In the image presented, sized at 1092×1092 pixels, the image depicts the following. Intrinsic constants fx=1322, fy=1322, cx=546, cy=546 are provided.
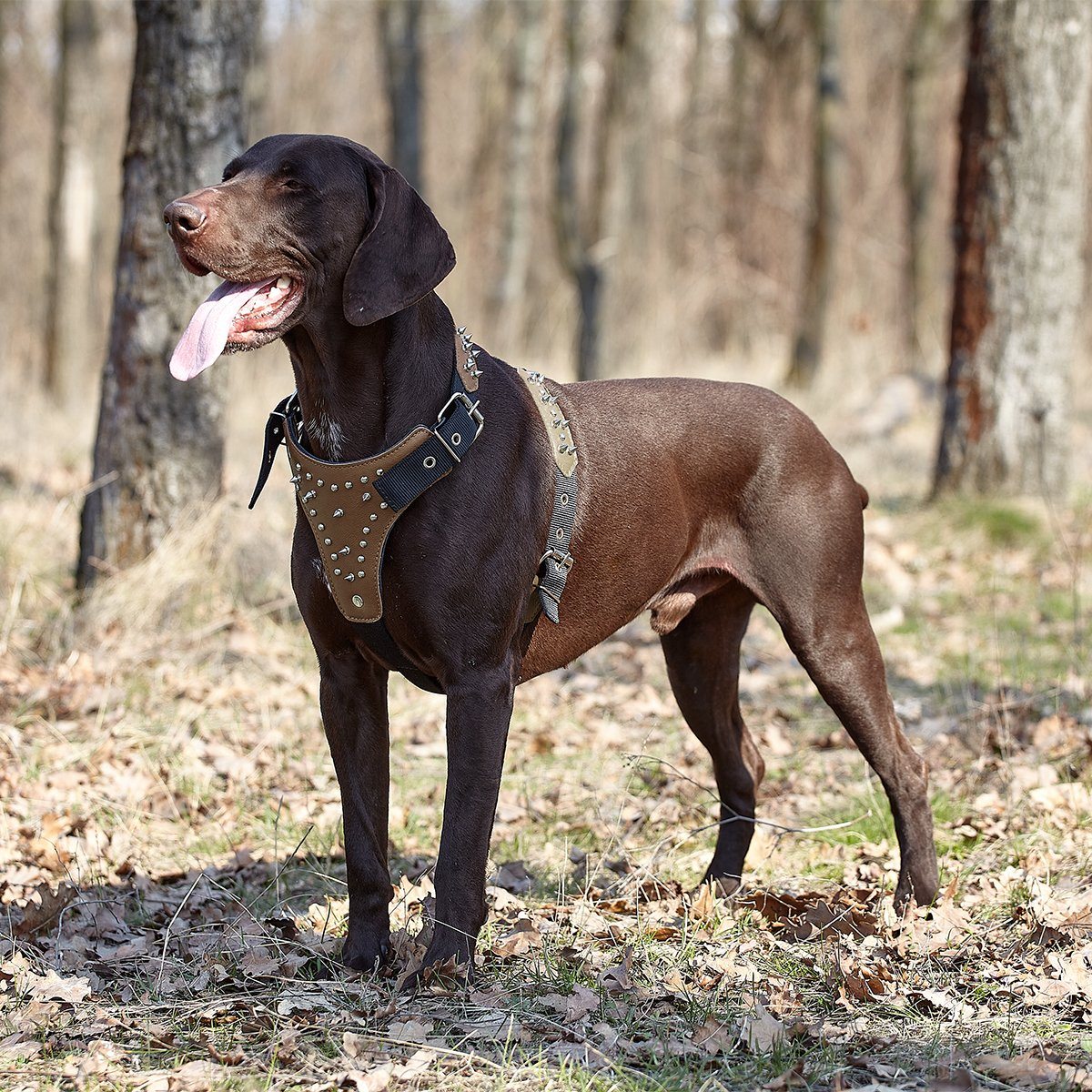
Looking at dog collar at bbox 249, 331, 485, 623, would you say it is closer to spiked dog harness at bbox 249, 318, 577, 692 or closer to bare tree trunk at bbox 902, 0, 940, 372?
spiked dog harness at bbox 249, 318, 577, 692

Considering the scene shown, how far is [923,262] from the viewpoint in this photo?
1496 centimetres

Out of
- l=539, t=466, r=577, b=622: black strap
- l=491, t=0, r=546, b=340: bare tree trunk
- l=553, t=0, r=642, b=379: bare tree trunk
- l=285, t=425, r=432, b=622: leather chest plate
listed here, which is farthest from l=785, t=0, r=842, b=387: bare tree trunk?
l=285, t=425, r=432, b=622: leather chest plate

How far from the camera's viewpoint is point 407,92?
45.3 feet

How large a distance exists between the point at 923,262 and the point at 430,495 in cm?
1311

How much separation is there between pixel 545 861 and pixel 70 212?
1052cm

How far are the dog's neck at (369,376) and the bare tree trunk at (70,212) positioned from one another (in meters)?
10.1

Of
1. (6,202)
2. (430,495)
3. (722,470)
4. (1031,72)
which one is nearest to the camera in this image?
(430,495)

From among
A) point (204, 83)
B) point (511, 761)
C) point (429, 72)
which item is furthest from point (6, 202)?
point (511, 761)

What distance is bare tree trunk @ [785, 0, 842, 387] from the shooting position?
14078mm

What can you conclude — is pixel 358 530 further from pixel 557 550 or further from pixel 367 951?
pixel 367 951

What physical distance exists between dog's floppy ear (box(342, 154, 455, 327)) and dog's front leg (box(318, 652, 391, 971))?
905 mm

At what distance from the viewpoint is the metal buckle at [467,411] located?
305cm

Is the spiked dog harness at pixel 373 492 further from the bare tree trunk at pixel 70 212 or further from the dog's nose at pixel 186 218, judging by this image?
the bare tree trunk at pixel 70 212

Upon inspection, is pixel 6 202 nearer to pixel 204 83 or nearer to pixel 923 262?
pixel 923 262
